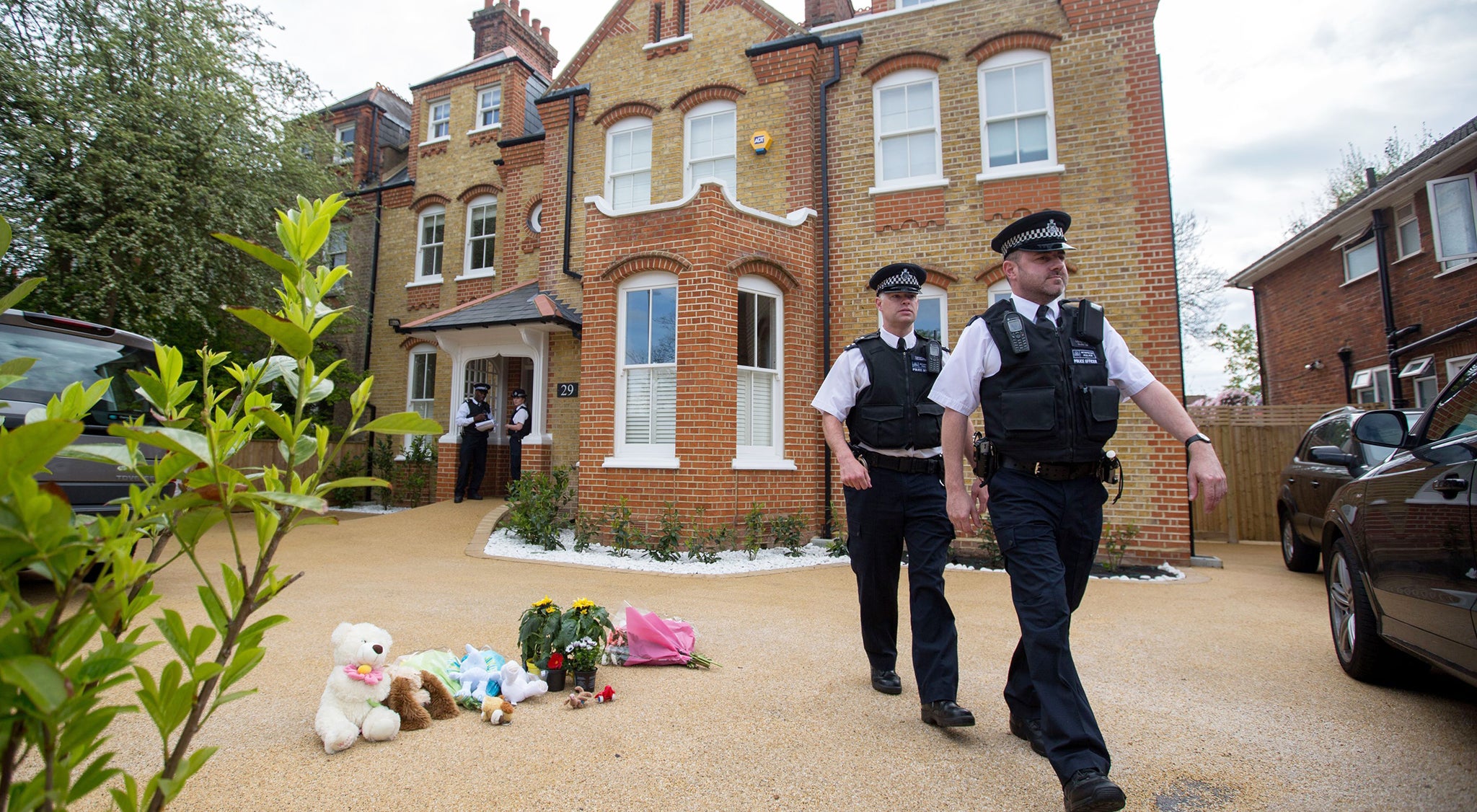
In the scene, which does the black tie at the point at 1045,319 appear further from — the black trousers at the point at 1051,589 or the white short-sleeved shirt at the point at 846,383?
the white short-sleeved shirt at the point at 846,383

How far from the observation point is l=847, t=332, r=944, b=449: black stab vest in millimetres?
3586

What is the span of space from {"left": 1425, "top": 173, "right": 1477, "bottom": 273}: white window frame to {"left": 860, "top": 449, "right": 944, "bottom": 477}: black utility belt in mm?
11781

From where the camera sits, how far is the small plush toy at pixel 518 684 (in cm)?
347

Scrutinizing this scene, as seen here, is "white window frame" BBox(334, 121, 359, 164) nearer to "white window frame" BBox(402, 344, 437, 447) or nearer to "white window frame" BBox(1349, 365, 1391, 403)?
"white window frame" BBox(402, 344, 437, 447)

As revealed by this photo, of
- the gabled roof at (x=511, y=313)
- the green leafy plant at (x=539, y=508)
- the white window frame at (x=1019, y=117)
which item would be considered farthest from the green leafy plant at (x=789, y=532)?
the white window frame at (x=1019, y=117)

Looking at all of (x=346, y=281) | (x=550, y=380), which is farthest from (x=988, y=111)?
(x=346, y=281)

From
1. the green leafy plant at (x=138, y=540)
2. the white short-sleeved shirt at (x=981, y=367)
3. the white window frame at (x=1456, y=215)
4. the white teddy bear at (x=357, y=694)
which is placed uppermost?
the white window frame at (x=1456, y=215)

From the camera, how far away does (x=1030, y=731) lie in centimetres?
299

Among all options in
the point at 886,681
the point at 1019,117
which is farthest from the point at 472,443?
the point at 886,681

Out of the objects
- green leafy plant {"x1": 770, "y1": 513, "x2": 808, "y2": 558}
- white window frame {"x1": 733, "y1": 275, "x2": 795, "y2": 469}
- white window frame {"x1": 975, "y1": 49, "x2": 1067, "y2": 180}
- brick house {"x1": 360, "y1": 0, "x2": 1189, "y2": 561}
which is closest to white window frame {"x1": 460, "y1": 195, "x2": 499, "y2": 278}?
brick house {"x1": 360, "y1": 0, "x2": 1189, "y2": 561}

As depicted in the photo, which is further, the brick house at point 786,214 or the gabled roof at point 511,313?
the gabled roof at point 511,313

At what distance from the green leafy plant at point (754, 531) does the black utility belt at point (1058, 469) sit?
18.1ft

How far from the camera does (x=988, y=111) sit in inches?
371

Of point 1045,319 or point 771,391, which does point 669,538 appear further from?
point 1045,319
